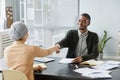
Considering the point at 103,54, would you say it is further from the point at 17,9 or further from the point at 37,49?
the point at 37,49

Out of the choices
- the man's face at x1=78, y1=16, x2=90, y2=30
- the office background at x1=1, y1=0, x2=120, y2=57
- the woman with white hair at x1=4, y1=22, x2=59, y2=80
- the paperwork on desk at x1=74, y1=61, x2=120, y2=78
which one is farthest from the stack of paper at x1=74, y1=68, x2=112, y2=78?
the office background at x1=1, y1=0, x2=120, y2=57

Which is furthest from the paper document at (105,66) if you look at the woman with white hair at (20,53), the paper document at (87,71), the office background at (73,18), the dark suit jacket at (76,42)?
the office background at (73,18)

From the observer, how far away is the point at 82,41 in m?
3.03

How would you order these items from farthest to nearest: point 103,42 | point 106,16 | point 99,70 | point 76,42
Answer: point 106,16 → point 103,42 → point 76,42 → point 99,70

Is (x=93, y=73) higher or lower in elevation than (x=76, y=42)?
lower

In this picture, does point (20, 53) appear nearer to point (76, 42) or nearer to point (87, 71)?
point (87, 71)

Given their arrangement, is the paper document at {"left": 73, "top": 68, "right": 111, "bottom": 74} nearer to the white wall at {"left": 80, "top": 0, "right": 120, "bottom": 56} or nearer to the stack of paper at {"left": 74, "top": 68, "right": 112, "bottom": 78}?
the stack of paper at {"left": 74, "top": 68, "right": 112, "bottom": 78}

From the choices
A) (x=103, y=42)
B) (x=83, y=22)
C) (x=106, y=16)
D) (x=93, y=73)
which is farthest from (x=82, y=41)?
(x=106, y=16)

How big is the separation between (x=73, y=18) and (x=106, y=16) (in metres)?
0.69

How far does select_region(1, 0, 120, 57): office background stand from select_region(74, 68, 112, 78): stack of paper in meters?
2.53

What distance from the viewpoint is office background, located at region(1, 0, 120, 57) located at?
15.7 ft

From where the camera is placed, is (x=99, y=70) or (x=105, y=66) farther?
(x=105, y=66)

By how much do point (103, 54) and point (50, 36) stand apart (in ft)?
4.00

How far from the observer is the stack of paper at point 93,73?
2159 mm
